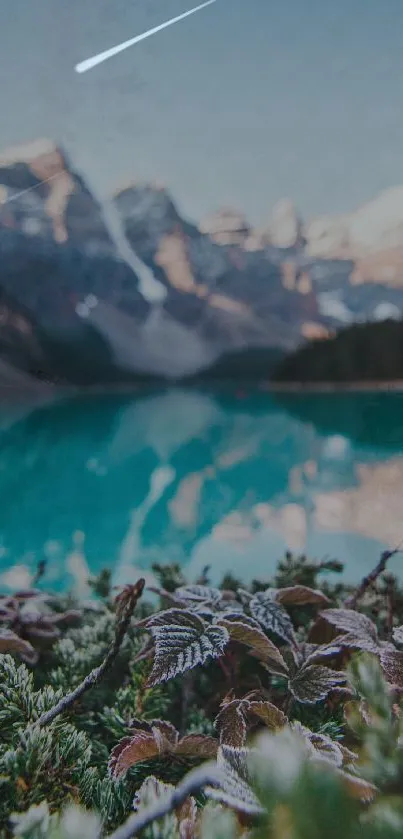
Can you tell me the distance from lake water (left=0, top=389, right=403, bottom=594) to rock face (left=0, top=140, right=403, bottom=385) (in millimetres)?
101

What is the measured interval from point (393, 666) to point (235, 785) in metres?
0.24

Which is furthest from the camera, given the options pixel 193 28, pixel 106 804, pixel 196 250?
pixel 196 250

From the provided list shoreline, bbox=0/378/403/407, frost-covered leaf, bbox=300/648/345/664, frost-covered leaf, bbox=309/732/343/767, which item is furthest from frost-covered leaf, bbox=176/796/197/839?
shoreline, bbox=0/378/403/407

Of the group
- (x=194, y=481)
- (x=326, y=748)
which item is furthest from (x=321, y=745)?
(x=194, y=481)

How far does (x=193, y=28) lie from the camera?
3.61 feet

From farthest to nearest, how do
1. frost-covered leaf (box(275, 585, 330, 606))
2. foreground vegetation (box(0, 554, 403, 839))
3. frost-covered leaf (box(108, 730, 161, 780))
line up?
1. frost-covered leaf (box(275, 585, 330, 606))
2. frost-covered leaf (box(108, 730, 161, 780))
3. foreground vegetation (box(0, 554, 403, 839))

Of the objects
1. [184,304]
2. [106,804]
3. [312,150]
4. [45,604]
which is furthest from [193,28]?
[106,804]

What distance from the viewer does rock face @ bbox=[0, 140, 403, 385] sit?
1192 mm

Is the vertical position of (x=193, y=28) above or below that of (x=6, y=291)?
above

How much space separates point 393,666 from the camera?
54 centimetres

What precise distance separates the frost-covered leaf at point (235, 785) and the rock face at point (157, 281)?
36.6 inches

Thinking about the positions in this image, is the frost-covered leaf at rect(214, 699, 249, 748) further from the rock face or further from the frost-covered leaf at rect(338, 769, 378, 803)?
the rock face

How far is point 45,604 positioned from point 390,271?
898mm

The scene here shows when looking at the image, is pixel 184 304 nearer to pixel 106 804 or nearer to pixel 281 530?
pixel 281 530
